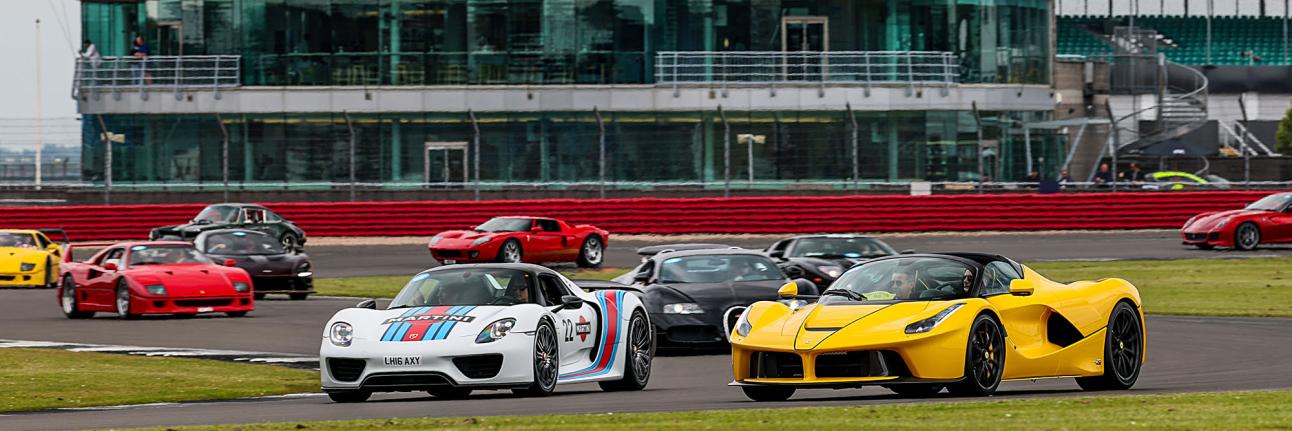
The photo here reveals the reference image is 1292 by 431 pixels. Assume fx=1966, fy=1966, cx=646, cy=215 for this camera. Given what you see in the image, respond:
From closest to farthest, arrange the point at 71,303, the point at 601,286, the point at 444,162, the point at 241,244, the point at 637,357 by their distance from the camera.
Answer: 1. the point at 637,357
2. the point at 601,286
3. the point at 71,303
4. the point at 241,244
5. the point at 444,162

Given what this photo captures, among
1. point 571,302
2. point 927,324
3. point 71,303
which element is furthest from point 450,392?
point 71,303

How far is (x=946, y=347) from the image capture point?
41.1 feet

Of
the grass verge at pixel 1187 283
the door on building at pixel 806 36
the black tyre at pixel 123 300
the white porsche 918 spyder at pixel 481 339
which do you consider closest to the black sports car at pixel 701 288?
the white porsche 918 spyder at pixel 481 339

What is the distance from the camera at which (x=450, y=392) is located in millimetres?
14789

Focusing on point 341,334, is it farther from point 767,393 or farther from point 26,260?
point 26,260

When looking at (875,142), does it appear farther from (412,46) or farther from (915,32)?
(412,46)

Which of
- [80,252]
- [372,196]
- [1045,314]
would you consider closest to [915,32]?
[372,196]

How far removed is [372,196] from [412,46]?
18.0 ft

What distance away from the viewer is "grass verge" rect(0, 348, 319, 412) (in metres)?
14.8

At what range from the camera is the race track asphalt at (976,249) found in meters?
37.6

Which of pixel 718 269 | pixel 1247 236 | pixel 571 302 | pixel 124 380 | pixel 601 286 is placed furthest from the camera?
pixel 1247 236

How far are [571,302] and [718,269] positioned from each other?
616cm

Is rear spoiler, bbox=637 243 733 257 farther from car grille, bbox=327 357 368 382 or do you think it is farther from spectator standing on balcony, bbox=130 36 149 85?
spectator standing on balcony, bbox=130 36 149 85

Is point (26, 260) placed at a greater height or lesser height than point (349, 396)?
lesser
